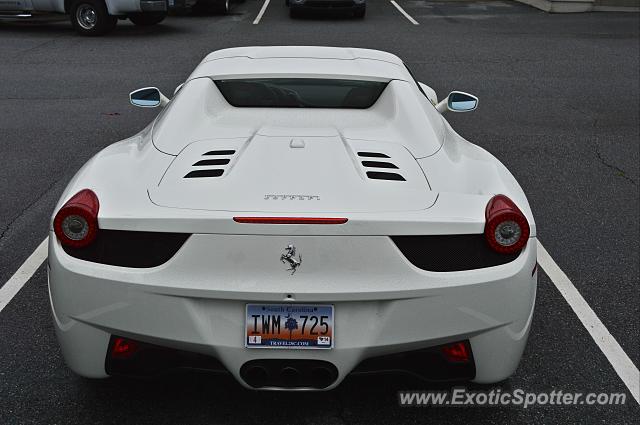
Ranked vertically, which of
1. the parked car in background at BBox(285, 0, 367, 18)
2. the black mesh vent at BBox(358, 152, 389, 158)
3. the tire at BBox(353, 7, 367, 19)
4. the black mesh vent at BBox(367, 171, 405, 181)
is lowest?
the tire at BBox(353, 7, 367, 19)

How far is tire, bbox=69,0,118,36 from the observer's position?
14703mm

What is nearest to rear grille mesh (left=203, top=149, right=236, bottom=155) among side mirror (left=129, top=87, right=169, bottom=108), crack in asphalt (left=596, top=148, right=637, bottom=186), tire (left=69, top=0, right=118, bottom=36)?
side mirror (left=129, top=87, right=169, bottom=108)

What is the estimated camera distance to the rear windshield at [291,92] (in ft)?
12.5

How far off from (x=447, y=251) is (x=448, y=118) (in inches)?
242

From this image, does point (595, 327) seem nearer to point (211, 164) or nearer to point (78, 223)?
point (211, 164)

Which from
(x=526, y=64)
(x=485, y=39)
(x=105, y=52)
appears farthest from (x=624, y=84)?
(x=105, y=52)

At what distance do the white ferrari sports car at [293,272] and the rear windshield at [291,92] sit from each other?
2.85 feet

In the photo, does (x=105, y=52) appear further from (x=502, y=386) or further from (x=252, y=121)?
(x=502, y=386)

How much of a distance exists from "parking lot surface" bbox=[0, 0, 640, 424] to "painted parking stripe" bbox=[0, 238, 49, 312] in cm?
6

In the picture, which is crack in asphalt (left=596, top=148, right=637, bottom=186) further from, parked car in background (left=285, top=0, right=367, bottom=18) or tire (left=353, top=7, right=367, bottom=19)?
tire (left=353, top=7, right=367, bottom=19)

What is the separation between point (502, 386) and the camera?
10.8ft

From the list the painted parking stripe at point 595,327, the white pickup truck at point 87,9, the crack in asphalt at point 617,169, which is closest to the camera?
the painted parking stripe at point 595,327

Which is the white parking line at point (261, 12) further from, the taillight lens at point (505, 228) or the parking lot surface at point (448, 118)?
the taillight lens at point (505, 228)

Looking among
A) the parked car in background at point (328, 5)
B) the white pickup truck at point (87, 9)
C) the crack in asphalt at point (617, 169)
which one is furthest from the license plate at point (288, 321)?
the parked car in background at point (328, 5)
